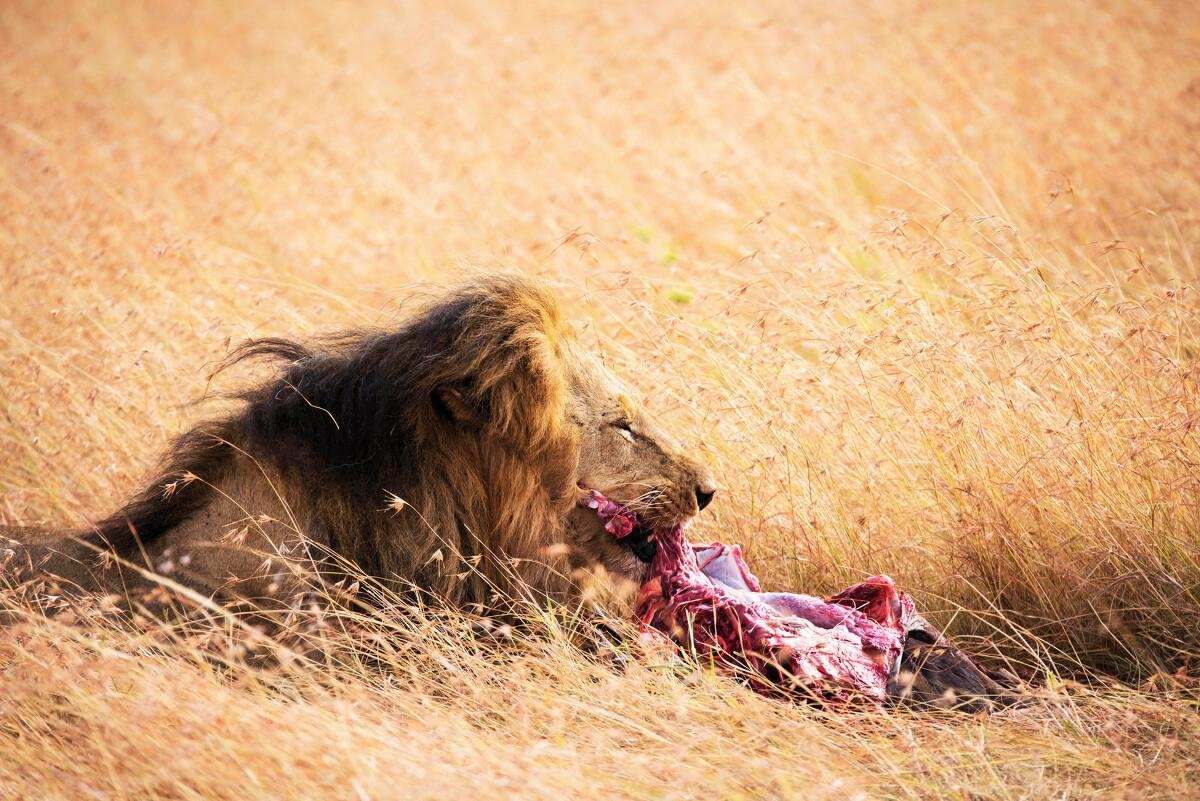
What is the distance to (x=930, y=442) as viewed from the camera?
12.9ft

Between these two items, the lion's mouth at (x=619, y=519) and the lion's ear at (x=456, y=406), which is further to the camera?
the lion's mouth at (x=619, y=519)

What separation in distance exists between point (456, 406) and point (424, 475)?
22cm

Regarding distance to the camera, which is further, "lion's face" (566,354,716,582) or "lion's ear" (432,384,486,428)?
"lion's face" (566,354,716,582)

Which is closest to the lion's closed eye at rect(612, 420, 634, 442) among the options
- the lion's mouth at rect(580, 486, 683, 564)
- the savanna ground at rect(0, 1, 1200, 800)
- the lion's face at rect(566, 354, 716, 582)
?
the lion's face at rect(566, 354, 716, 582)

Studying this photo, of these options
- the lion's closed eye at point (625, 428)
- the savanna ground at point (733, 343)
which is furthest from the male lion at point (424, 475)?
the savanna ground at point (733, 343)

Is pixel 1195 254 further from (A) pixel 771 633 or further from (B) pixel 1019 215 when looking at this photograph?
(A) pixel 771 633

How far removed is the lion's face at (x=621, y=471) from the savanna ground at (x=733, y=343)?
349 mm

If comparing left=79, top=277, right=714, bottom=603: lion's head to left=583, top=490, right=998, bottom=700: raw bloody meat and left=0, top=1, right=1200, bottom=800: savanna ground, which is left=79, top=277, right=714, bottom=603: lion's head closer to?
left=583, top=490, right=998, bottom=700: raw bloody meat

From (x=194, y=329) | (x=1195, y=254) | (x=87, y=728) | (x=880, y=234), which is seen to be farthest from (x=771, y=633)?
(x=1195, y=254)

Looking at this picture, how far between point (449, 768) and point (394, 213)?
680cm

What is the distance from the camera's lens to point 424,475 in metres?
3.13

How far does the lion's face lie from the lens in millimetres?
3277

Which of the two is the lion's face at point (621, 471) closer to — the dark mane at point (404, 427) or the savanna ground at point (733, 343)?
the dark mane at point (404, 427)

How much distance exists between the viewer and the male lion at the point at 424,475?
309cm
